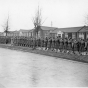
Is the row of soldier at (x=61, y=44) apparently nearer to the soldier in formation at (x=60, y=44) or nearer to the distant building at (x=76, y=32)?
the soldier in formation at (x=60, y=44)

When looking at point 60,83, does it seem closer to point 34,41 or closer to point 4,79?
point 4,79

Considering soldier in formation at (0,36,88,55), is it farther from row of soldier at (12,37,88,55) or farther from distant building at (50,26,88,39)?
distant building at (50,26,88,39)

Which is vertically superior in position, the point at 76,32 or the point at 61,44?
the point at 76,32

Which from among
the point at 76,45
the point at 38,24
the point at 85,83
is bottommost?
the point at 85,83

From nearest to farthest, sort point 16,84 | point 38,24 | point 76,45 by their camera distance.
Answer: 1. point 16,84
2. point 76,45
3. point 38,24

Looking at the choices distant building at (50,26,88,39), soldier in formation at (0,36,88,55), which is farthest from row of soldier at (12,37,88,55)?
distant building at (50,26,88,39)

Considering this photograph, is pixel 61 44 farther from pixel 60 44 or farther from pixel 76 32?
pixel 76 32

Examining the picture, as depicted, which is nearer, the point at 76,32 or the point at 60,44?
the point at 60,44

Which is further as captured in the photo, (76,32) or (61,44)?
(76,32)

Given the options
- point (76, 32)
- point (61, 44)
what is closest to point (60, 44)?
point (61, 44)

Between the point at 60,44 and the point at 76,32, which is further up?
the point at 76,32

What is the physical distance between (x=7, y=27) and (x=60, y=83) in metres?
42.0

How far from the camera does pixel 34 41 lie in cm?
2194

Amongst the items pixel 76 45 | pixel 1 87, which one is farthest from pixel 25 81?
pixel 76 45
